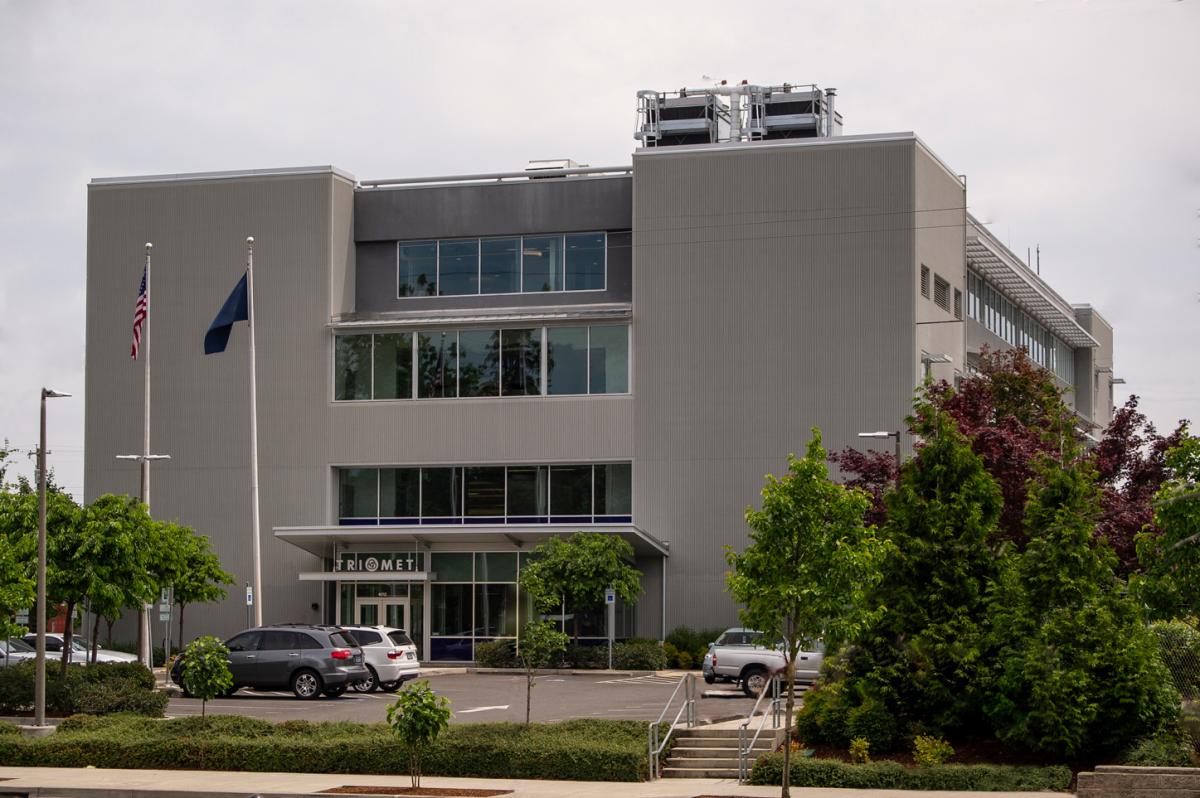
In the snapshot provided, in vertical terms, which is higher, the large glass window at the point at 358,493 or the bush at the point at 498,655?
the large glass window at the point at 358,493

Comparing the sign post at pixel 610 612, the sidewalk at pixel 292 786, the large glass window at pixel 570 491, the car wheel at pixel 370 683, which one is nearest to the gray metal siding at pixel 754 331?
the sign post at pixel 610 612

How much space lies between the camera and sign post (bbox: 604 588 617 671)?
164ft

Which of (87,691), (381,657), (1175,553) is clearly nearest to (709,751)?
(1175,553)

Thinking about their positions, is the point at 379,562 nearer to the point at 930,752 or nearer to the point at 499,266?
the point at 499,266

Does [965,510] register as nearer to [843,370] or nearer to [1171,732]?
[1171,732]

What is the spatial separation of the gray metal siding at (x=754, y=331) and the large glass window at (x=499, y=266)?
513 cm

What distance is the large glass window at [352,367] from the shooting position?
185 ft

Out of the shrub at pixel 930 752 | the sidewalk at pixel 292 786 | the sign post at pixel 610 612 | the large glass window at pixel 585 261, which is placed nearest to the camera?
the sidewalk at pixel 292 786

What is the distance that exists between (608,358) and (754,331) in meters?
5.08

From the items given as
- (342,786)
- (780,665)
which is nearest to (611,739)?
(342,786)

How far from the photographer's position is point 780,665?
125ft

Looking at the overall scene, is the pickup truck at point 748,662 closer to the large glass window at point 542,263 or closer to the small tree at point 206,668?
the small tree at point 206,668

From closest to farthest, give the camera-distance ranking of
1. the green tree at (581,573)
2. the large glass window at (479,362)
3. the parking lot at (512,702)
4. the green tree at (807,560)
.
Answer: the green tree at (807,560)
the parking lot at (512,702)
the green tree at (581,573)
the large glass window at (479,362)

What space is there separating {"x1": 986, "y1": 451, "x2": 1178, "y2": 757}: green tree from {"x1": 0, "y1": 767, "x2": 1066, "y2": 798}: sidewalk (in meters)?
1.76
